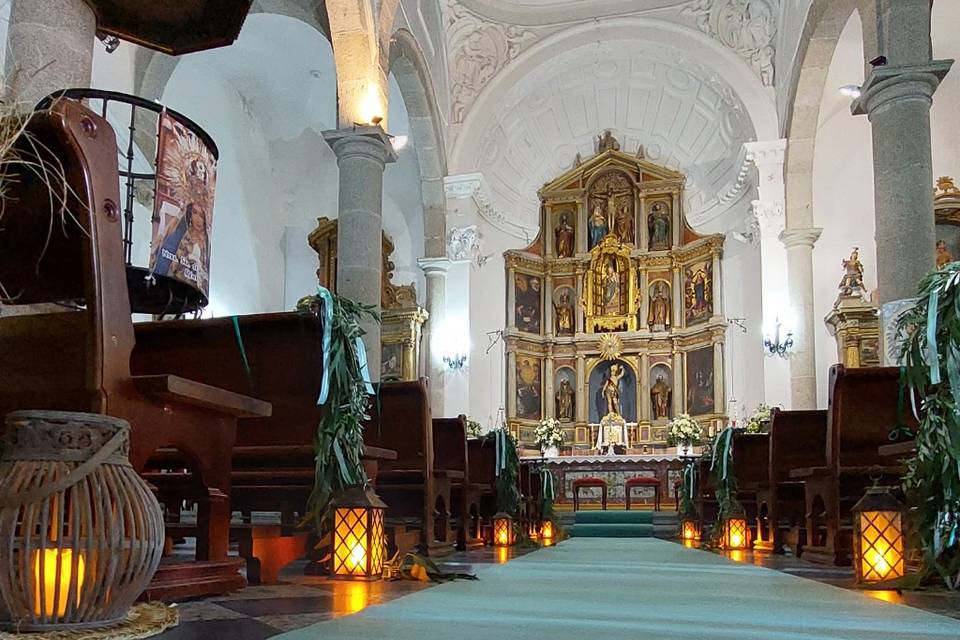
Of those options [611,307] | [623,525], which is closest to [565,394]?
[611,307]

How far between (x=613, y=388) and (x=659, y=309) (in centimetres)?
171

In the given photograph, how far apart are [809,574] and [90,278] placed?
3.57m

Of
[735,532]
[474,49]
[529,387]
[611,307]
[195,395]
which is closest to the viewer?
[195,395]

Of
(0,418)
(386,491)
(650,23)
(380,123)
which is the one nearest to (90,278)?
(0,418)

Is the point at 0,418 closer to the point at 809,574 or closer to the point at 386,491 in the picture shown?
the point at 386,491

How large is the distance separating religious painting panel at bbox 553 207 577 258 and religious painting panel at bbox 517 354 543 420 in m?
2.19

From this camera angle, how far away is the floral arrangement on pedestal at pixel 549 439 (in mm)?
14891

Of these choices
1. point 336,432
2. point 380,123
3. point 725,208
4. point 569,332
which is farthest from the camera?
point 569,332

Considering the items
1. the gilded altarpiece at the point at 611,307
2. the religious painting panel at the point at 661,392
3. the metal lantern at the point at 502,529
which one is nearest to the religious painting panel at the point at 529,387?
the gilded altarpiece at the point at 611,307

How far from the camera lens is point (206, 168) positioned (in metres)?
4.52

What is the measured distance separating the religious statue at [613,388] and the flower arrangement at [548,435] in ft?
3.96

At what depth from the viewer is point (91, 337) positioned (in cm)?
214

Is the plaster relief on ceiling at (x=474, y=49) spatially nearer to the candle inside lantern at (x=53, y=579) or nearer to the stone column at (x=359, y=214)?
the stone column at (x=359, y=214)

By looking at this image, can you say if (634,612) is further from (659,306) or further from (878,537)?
(659,306)
